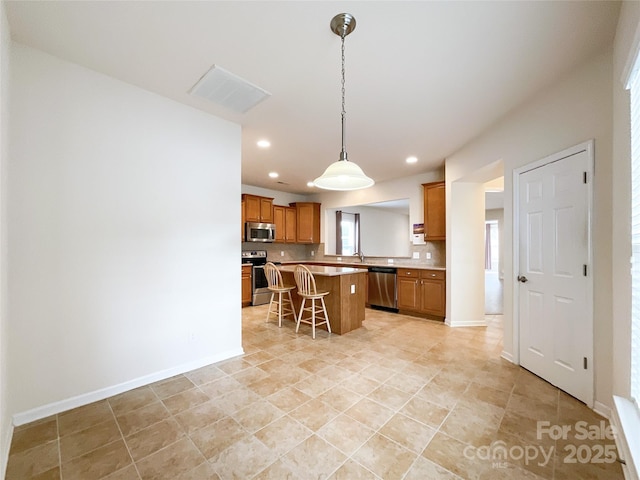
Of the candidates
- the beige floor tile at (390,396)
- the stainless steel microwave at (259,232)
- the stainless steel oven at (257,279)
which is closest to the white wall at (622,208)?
the beige floor tile at (390,396)

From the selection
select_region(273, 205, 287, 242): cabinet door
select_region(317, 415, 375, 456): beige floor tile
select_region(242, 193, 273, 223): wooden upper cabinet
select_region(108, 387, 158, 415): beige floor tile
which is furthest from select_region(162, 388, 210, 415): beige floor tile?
select_region(273, 205, 287, 242): cabinet door

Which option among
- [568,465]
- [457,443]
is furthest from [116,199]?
[568,465]

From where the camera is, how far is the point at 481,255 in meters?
4.28

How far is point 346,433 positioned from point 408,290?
3.44 meters

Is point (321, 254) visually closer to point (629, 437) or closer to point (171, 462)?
point (171, 462)

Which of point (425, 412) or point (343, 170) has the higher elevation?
point (343, 170)

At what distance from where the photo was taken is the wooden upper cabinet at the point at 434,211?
4.59m

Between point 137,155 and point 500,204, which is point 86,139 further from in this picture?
point 500,204

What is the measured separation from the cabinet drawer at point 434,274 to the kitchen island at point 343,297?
1.26 meters

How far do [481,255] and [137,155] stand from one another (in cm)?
479

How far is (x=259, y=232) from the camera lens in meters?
6.02

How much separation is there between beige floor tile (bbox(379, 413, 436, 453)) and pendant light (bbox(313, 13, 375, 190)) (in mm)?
1845

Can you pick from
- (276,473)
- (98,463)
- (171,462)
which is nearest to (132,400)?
(98,463)

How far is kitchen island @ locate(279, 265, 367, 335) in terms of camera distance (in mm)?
3812
